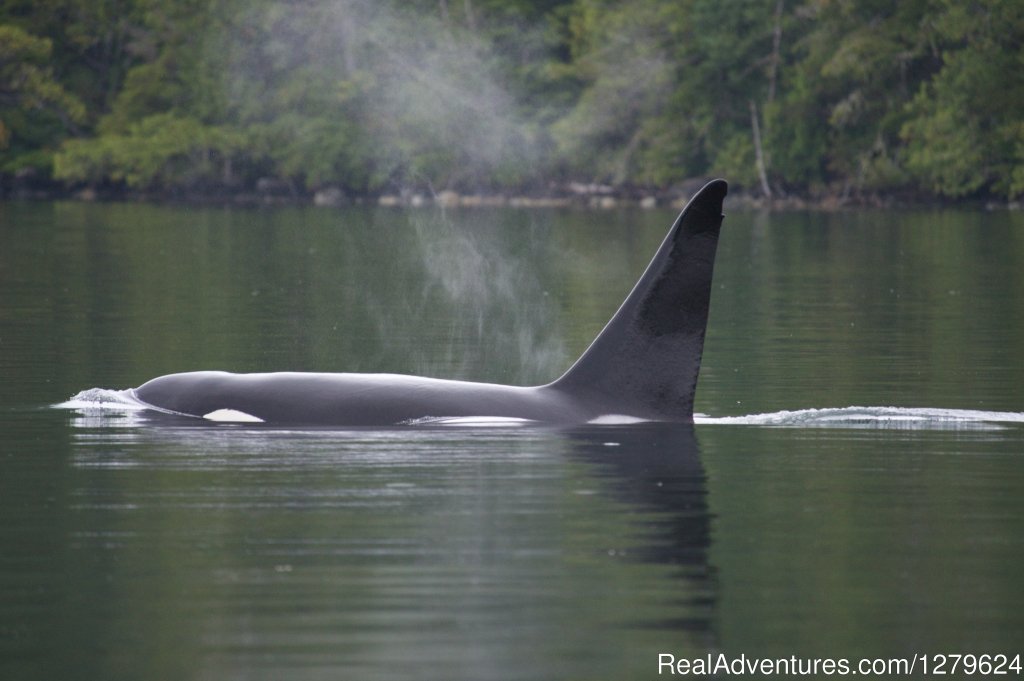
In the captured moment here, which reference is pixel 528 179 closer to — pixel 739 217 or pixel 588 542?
pixel 739 217

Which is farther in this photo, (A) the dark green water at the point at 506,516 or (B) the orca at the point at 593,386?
(B) the orca at the point at 593,386

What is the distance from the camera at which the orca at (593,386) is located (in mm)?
15750

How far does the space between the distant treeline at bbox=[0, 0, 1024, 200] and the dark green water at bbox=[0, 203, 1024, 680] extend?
6760cm

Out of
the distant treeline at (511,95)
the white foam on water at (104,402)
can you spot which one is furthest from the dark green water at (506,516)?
the distant treeline at (511,95)

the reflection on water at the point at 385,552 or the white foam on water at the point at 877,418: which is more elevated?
the white foam on water at the point at 877,418

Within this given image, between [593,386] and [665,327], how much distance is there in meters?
0.98

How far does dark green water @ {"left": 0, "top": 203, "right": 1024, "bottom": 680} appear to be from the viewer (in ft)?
31.0

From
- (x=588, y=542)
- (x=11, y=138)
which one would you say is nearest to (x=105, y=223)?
(x=11, y=138)

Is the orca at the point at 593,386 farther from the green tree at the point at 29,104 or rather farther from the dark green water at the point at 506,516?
the green tree at the point at 29,104

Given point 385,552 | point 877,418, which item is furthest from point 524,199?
point 385,552

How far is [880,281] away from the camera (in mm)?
41188

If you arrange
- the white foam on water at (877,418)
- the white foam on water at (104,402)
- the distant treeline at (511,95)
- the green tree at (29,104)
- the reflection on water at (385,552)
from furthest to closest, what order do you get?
the green tree at (29,104)
the distant treeline at (511,95)
the white foam on water at (104,402)
the white foam on water at (877,418)
the reflection on water at (385,552)

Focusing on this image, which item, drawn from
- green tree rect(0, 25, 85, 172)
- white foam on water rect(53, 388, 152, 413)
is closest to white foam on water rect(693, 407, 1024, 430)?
white foam on water rect(53, 388, 152, 413)

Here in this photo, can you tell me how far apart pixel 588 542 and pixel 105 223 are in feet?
229
